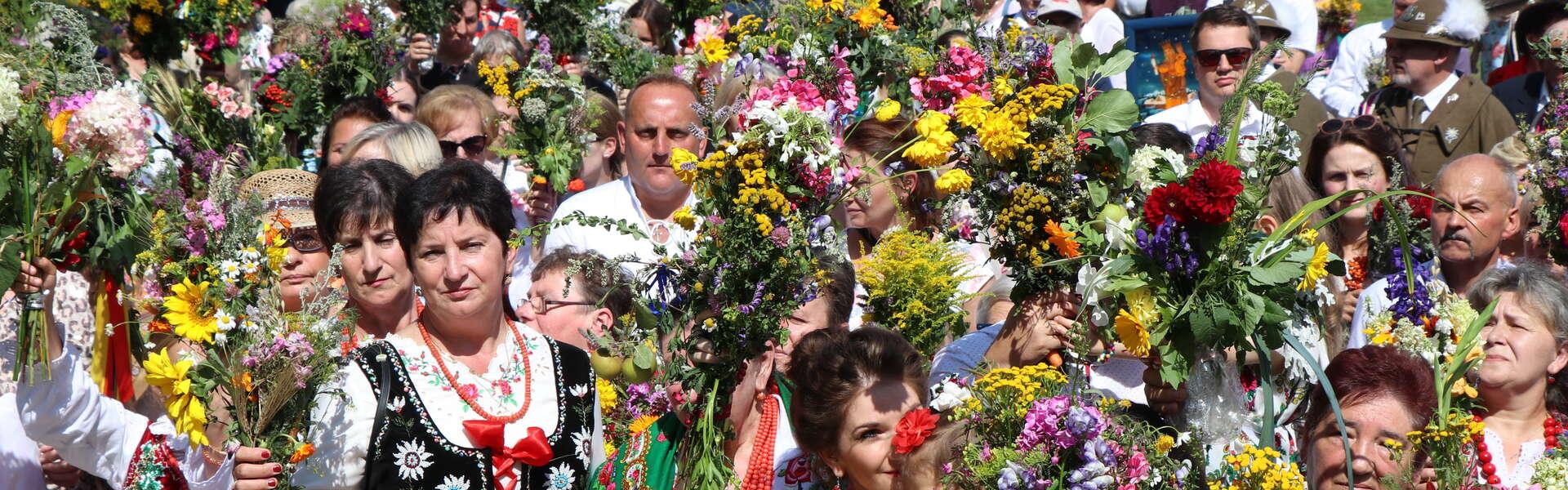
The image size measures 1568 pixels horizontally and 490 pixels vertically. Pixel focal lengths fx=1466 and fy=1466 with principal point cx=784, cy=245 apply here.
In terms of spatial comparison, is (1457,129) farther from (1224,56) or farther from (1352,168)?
(1352,168)

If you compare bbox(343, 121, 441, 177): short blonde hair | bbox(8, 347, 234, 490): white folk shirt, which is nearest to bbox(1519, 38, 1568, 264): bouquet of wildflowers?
bbox(343, 121, 441, 177): short blonde hair

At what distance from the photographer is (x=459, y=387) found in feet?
13.0

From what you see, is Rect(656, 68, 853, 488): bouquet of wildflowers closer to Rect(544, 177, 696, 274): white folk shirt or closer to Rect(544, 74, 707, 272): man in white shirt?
Rect(544, 177, 696, 274): white folk shirt

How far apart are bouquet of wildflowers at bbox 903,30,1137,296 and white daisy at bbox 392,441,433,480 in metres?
1.53

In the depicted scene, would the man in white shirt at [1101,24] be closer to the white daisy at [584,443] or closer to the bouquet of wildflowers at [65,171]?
the white daisy at [584,443]

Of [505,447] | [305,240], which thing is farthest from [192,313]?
[305,240]

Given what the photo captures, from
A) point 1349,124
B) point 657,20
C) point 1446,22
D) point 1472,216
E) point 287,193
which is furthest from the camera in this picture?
point 657,20

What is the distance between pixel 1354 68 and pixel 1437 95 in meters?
1.70

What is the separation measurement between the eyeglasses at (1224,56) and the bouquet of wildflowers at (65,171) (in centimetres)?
502

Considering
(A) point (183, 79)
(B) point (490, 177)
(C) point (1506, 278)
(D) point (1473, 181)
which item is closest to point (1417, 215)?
(D) point (1473, 181)

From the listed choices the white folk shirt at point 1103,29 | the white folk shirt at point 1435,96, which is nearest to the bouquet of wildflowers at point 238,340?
the white folk shirt at point 1435,96

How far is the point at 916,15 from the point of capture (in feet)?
26.2

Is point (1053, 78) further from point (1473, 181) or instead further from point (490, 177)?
point (1473, 181)

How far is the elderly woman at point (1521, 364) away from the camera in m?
4.50
